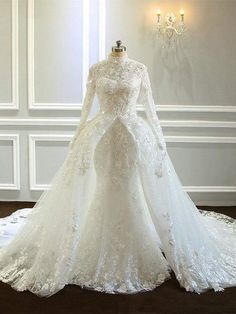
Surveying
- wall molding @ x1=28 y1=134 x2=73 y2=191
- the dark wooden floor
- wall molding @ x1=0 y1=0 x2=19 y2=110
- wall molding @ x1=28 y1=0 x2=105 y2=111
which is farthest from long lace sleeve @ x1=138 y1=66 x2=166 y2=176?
wall molding @ x1=0 y1=0 x2=19 y2=110

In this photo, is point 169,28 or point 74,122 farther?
point 74,122

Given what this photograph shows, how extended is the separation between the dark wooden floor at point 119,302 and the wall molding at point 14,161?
7.65ft

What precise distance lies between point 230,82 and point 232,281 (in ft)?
8.71

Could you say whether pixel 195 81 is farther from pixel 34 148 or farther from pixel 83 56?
pixel 34 148

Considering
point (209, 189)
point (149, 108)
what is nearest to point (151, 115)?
point (149, 108)

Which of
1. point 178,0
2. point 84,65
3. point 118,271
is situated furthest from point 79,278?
point 178,0

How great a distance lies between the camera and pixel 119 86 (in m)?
2.94

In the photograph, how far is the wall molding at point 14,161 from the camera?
15.9ft

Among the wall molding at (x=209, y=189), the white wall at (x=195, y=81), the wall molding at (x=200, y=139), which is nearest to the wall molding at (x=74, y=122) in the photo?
the white wall at (x=195, y=81)

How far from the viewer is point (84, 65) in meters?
4.70

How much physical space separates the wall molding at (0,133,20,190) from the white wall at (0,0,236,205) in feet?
0.04

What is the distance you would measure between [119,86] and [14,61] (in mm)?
2252

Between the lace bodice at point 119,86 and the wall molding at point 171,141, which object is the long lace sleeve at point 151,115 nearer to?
the lace bodice at point 119,86

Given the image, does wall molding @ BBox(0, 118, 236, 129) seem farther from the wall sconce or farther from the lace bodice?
the lace bodice
